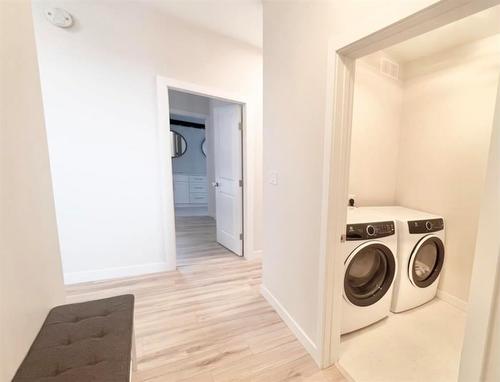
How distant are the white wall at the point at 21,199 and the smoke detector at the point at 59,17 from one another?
127cm

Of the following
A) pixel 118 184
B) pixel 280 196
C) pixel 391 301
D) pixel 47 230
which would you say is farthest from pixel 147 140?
pixel 391 301

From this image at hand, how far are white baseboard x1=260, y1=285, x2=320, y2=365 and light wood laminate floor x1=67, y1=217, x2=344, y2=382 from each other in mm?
37

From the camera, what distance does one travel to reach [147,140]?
2.43m

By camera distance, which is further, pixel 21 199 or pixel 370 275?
pixel 370 275

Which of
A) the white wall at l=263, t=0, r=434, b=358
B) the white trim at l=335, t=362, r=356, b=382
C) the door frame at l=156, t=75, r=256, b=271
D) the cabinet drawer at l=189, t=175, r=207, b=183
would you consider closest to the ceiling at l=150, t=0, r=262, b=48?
the white wall at l=263, t=0, r=434, b=358

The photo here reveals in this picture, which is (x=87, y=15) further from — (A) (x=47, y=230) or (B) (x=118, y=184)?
(A) (x=47, y=230)

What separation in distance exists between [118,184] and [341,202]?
2.21 meters

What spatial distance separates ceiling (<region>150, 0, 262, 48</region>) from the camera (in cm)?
210

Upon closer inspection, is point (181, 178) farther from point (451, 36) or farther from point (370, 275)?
point (451, 36)

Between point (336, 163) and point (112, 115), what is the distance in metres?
2.23

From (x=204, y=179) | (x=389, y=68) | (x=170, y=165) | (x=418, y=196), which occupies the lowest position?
(x=204, y=179)

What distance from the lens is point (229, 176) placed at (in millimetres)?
3129

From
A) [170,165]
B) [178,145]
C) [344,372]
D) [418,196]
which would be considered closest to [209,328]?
[344,372]

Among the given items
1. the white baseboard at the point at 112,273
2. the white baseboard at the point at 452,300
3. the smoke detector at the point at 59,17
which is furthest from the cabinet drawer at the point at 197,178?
the white baseboard at the point at 452,300
